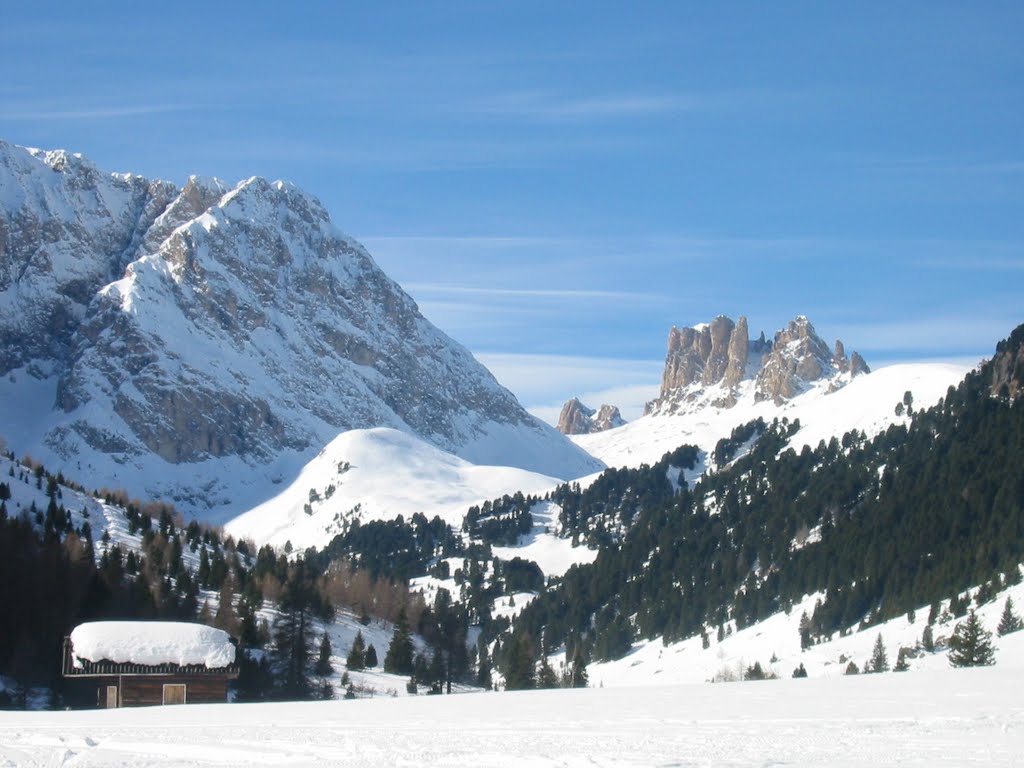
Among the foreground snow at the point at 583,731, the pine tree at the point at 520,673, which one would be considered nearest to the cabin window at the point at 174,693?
the foreground snow at the point at 583,731

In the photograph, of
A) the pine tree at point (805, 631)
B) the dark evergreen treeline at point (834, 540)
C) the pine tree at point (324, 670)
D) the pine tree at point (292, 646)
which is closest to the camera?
the pine tree at point (324, 670)

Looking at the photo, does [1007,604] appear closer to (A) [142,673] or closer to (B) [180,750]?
(A) [142,673]

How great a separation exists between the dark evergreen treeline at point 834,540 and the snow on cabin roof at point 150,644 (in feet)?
229

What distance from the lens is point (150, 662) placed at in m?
60.6

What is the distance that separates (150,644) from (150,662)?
2.67 feet

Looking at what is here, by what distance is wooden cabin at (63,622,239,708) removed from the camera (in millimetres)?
60312

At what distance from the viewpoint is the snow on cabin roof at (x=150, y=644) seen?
198 ft

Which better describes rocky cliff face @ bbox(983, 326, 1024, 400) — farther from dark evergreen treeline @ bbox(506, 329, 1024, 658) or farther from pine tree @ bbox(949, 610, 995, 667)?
pine tree @ bbox(949, 610, 995, 667)

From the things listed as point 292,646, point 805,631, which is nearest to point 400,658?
point 292,646

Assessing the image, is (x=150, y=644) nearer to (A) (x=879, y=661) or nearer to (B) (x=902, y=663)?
(B) (x=902, y=663)

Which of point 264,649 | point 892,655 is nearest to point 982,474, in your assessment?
point 892,655

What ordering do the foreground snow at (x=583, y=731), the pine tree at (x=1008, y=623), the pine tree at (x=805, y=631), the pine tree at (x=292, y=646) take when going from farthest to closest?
the pine tree at (x=805, y=631) → the pine tree at (x=1008, y=623) → the pine tree at (x=292, y=646) → the foreground snow at (x=583, y=731)

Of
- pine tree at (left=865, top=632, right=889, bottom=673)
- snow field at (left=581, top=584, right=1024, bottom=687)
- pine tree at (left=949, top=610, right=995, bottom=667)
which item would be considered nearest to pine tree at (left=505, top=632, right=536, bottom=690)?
snow field at (left=581, top=584, right=1024, bottom=687)

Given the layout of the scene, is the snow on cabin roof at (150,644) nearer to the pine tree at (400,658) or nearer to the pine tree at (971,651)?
the pine tree at (400,658)
